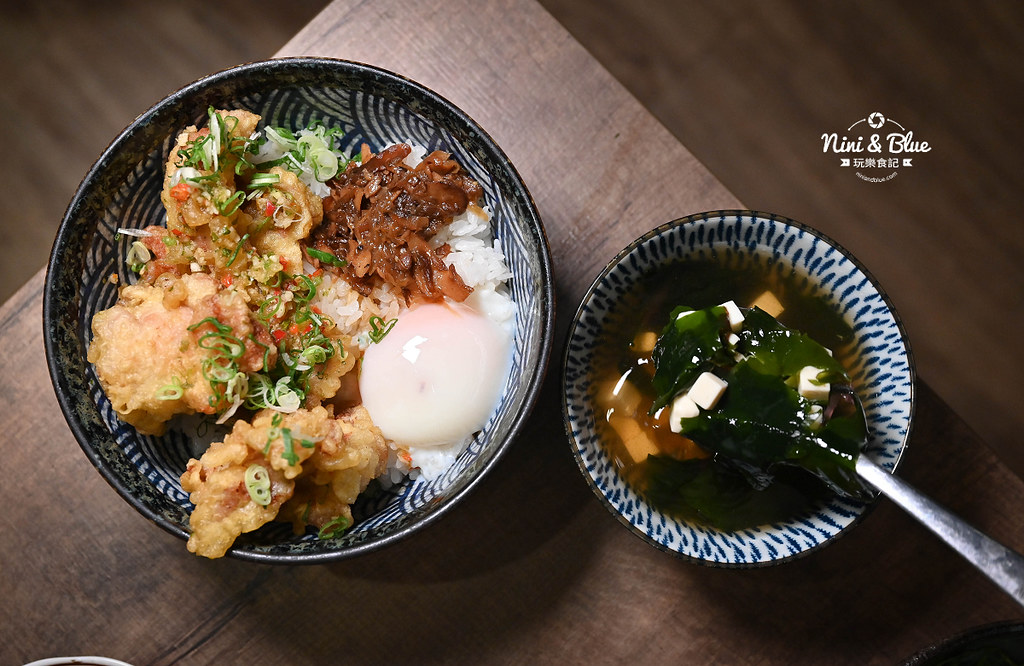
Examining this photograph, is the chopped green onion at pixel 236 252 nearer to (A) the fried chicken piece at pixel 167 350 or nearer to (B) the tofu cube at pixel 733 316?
(A) the fried chicken piece at pixel 167 350

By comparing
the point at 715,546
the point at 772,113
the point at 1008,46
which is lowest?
the point at 715,546

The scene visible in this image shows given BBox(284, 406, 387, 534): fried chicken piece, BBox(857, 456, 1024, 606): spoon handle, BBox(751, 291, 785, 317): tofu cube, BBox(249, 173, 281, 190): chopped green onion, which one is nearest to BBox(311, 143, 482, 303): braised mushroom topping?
BBox(249, 173, 281, 190): chopped green onion

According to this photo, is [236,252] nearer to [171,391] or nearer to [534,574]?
[171,391]

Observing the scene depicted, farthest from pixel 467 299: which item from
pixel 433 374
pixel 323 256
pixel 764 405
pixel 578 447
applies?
pixel 764 405

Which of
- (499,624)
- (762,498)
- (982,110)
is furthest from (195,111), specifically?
(982,110)

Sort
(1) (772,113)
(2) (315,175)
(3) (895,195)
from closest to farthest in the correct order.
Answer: (2) (315,175), (3) (895,195), (1) (772,113)

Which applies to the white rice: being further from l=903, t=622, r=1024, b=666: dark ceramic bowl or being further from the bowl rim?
l=903, t=622, r=1024, b=666: dark ceramic bowl

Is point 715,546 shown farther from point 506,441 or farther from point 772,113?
point 772,113

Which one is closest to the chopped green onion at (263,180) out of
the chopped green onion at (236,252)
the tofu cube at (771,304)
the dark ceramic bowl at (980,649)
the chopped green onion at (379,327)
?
the chopped green onion at (236,252)
